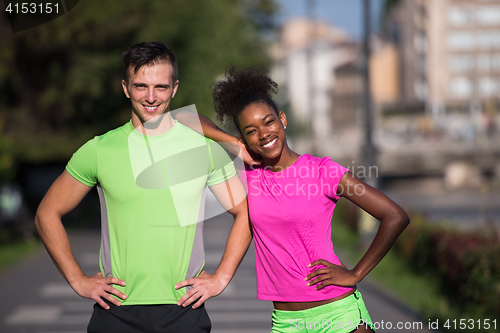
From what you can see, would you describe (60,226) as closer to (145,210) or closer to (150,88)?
(145,210)

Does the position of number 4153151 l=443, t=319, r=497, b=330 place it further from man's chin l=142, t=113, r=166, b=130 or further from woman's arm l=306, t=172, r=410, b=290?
man's chin l=142, t=113, r=166, b=130

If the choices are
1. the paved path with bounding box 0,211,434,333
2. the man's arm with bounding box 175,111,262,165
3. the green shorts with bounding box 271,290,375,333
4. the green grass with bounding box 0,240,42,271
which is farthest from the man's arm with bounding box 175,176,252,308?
the green grass with bounding box 0,240,42,271

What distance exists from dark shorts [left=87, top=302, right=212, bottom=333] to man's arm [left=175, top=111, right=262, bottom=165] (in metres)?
0.81

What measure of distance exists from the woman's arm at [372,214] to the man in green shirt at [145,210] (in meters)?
0.48

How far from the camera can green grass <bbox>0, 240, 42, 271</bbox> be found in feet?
44.9

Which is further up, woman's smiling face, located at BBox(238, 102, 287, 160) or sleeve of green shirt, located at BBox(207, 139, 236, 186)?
woman's smiling face, located at BBox(238, 102, 287, 160)

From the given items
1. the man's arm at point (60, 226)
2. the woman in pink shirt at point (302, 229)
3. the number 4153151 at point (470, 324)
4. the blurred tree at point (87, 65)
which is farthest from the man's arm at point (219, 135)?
the blurred tree at point (87, 65)

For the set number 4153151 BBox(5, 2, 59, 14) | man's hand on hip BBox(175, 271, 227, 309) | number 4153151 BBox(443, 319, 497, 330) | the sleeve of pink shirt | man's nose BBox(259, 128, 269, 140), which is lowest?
number 4153151 BBox(443, 319, 497, 330)

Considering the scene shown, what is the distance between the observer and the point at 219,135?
3.19m

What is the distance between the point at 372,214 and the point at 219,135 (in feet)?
2.73

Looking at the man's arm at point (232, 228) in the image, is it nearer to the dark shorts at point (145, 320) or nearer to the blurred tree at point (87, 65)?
the dark shorts at point (145, 320)

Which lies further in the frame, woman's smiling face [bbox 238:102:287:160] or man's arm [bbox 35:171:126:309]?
woman's smiling face [bbox 238:102:287:160]

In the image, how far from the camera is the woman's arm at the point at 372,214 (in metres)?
2.98

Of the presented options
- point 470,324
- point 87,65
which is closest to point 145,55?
point 470,324
